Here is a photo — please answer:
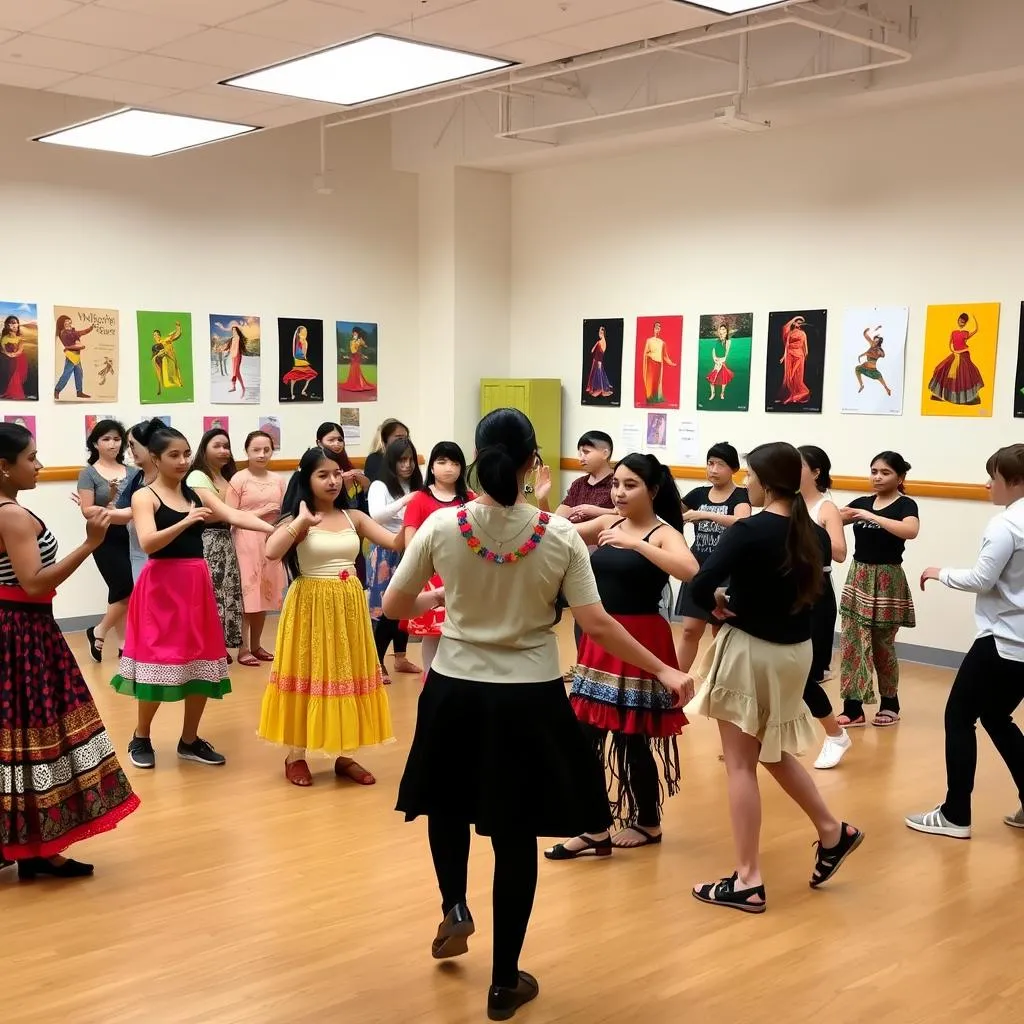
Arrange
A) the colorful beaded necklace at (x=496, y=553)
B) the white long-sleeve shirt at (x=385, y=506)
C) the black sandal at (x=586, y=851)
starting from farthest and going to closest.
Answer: the white long-sleeve shirt at (x=385, y=506) → the black sandal at (x=586, y=851) → the colorful beaded necklace at (x=496, y=553)

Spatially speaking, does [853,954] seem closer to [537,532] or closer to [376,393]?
[537,532]

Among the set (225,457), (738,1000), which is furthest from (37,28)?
(738,1000)

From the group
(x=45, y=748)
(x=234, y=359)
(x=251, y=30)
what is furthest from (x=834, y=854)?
(x=234, y=359)

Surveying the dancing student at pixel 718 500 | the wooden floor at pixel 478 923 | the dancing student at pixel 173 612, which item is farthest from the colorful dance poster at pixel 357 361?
the wooden floor at pixel 478 923

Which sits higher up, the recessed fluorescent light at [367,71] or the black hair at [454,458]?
the recessed fluorescent light at [367,71]

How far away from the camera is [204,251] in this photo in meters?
A: 9.43

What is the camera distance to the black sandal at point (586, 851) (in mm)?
4484

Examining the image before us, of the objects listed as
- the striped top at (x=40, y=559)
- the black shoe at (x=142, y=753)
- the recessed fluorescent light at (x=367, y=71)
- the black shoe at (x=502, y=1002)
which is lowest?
the black shoe at (x=142, y=753)

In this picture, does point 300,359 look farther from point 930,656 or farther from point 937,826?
point 937,826

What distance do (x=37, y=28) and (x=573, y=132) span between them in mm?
4719

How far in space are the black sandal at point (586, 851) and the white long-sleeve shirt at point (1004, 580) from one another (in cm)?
165

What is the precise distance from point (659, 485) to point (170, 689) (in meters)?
2.44

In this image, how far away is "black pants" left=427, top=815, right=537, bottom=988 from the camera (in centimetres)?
313

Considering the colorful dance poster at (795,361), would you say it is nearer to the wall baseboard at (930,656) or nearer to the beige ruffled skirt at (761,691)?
the wall baseboard at (930,656)
